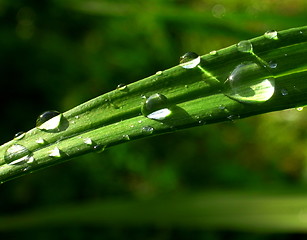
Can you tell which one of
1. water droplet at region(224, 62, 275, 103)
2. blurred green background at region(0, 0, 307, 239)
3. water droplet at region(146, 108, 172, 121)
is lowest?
water droplet at region(146, 108, 172, 121)

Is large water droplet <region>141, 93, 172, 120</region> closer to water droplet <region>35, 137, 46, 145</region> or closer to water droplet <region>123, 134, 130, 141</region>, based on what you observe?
water droplet <region>123, 134, 130, 141</region>

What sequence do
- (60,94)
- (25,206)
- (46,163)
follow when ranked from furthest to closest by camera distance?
1. (60,94)
2. (25,206)
3. (46,163)

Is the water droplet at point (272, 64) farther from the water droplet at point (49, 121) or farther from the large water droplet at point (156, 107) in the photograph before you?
the water droplet at point (49, 121)

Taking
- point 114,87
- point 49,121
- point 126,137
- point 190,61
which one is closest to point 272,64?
point 190,61

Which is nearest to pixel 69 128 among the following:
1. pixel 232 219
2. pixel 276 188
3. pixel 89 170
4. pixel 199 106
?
pixel 199 106

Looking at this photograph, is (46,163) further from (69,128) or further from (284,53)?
(284,53)

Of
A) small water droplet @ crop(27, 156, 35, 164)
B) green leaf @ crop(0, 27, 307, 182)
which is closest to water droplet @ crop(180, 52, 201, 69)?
green leaf @ crop(0, 27, 307, 182)

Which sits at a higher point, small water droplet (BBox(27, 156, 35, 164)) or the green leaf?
the green leaf
